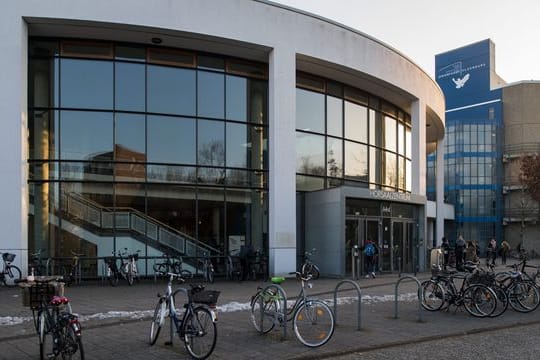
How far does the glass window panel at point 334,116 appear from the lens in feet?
74.3

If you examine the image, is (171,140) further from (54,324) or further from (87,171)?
(54,324)

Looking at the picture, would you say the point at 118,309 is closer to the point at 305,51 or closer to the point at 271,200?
the point at 271,200

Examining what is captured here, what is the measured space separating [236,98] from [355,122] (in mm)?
5953

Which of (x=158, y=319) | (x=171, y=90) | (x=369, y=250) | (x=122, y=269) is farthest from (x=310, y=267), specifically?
(x=158, y=319)

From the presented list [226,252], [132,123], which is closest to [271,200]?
[226,252]

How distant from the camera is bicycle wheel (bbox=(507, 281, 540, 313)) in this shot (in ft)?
39.7

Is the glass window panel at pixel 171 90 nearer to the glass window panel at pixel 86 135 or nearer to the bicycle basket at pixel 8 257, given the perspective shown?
the glass window panel at pixel 86 135

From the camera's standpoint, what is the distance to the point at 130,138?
18688 millimetres

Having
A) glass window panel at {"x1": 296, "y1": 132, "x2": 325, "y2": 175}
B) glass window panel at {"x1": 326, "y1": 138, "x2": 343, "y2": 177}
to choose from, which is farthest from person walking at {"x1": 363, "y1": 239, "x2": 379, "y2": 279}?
glass window panel at {"x1": 296, "y1": 132, "x2": 325, "y2": 175}

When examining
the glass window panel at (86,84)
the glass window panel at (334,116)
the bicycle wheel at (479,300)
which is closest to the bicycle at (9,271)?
the glass window panel at (86,84)

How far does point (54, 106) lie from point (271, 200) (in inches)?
301

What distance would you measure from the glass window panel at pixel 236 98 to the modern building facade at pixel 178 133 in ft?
0.15

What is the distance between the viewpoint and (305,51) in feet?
66.6

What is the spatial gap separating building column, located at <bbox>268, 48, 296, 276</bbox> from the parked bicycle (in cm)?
450
